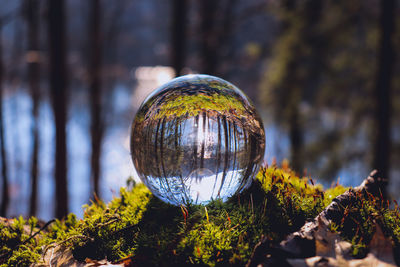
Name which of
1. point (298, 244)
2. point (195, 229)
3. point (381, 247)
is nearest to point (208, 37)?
point (195, 229)

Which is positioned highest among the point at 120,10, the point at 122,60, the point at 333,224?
the point at 122,60

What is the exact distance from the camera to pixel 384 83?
24.9 ft

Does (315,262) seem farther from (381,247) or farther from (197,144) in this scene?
Result: (197,144)

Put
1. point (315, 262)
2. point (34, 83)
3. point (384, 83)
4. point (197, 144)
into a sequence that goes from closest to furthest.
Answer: point (315, 262), point (197, 144), point (384, 83), point (34, 83)

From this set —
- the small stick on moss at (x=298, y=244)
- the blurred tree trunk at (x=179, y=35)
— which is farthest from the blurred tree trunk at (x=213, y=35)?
the small stick on moss at (x=298, y=244)

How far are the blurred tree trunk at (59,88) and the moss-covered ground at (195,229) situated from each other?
86.7 inches

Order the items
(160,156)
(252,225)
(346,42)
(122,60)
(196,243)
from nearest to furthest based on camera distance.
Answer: (196,243)
(252,225)
(160,156)
(346,42)
(122,60)

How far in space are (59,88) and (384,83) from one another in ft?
24.4

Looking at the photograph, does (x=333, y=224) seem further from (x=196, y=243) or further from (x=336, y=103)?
(x=336, y=103)

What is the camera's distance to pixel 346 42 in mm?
10648

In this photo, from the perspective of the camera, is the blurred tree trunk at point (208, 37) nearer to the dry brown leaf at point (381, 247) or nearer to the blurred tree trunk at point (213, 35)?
the blurred tree trunk at point (213, 35)

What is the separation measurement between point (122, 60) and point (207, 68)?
2923cm

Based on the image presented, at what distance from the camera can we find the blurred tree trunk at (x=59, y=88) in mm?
4707

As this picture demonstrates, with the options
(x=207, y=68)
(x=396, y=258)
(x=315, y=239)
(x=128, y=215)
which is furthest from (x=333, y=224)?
(x=207, y=68)
